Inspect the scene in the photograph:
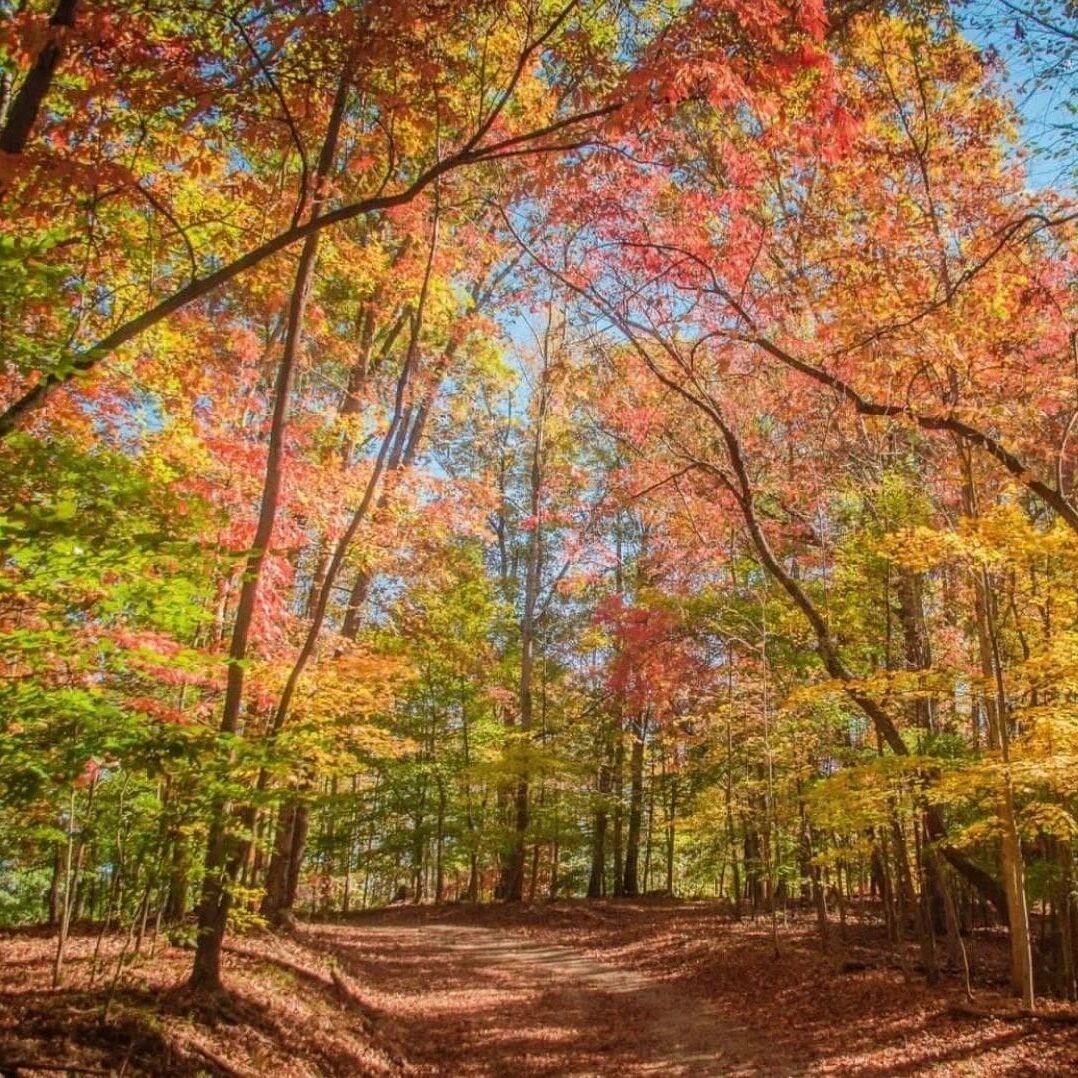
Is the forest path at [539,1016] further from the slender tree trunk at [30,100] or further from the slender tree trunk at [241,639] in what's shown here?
the slender tree trunk at [30,100]

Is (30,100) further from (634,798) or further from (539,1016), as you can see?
(634,798)

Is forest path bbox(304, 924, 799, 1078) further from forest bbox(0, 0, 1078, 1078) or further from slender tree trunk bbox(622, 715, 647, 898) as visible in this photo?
slender tree trunk bbox(622, 715, 647, 898)

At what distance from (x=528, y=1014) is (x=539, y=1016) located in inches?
6.2

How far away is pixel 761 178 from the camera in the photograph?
8.90m

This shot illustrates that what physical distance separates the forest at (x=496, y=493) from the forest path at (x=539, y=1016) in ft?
0.34

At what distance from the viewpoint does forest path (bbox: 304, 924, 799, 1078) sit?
766cm

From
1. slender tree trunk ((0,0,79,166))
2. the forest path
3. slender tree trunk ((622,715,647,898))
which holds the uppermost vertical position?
slender tree trunk ((0,0,79,166))

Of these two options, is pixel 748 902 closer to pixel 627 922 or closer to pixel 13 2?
pixel 627 922

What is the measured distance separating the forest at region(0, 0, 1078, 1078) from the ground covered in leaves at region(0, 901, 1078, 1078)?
3.0 inches

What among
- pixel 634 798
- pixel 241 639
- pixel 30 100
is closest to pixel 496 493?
pixel 241 639

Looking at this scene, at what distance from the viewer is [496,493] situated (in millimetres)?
14359

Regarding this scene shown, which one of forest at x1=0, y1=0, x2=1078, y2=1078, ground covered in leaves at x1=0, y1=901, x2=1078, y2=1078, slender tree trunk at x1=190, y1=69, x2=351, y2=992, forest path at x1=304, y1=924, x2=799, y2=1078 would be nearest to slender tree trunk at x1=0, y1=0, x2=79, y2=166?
forest at x1=0, y1=0, x2=1078, y2=1078

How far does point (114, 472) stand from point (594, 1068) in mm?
7086

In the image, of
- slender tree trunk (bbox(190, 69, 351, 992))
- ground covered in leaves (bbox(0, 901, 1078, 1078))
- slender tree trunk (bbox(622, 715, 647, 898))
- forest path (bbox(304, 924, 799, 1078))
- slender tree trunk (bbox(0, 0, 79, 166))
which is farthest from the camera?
slender tree trunk (bbox(622, 715, 647, 898))
